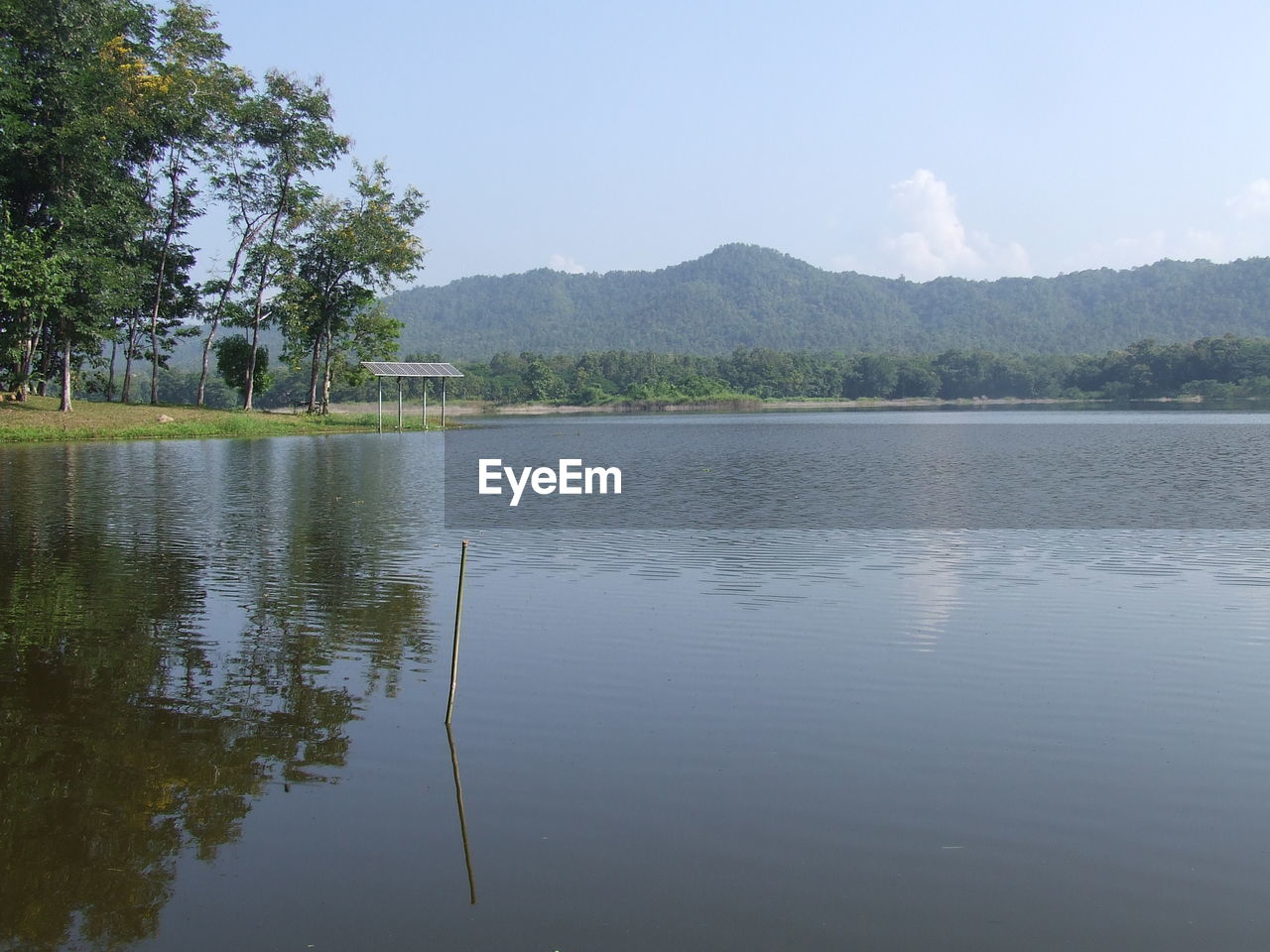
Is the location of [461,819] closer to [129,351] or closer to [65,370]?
[65,370]

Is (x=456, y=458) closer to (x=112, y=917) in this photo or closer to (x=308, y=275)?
(x=308, y=275)

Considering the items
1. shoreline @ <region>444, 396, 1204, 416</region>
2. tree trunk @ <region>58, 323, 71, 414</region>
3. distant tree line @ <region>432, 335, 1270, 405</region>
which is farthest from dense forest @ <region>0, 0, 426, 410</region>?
distant tree line @ <region>432, 335, 1270, 405</region>

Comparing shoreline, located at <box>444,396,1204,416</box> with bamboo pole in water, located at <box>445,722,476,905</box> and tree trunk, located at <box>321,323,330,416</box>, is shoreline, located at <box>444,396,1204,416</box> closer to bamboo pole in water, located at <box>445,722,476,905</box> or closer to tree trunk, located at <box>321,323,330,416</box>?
tree trunk, located at <box>321,323,330,416</box>

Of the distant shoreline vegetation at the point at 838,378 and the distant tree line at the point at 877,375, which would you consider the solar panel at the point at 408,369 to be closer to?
the distant shoreline vegetation at the point at 838,378

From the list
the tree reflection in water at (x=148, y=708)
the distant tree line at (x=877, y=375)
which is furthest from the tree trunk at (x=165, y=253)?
the distant tree line at (x=877, y=375)

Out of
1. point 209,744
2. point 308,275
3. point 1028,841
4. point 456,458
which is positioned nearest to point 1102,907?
point 1028,841

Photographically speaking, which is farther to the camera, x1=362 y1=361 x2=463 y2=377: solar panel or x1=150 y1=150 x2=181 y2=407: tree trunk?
x1=362 y1=361 x2=463 y2=377: solar panel

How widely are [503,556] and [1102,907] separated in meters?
12.5

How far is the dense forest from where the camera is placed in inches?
1655

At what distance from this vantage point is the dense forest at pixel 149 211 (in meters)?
42.0

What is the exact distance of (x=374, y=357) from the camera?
67812 millimetres

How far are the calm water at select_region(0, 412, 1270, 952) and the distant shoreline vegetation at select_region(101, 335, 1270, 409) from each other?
116178 millimetres

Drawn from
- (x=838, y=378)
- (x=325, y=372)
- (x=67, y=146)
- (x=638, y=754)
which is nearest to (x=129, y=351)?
(x=325, y=372)

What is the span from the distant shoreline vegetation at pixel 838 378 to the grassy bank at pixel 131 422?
70558mm
